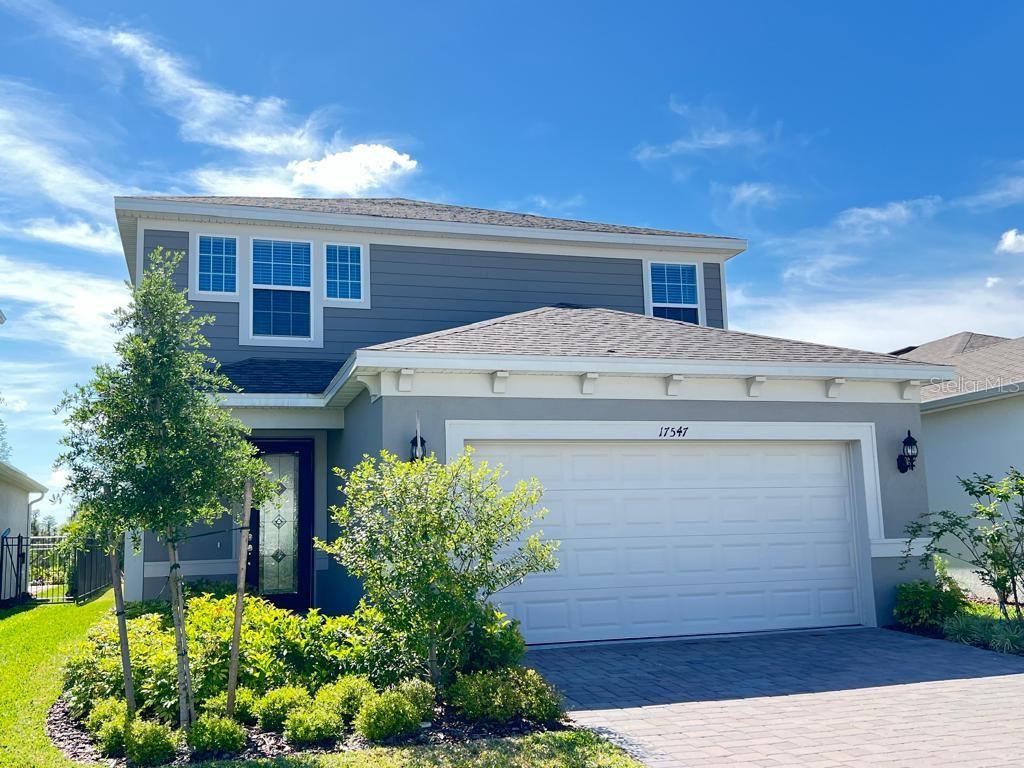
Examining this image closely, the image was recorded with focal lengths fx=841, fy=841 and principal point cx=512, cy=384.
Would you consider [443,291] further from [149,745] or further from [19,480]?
[19,480]

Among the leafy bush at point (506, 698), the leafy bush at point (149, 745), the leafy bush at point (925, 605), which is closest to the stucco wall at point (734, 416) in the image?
the leafy bush at point (925, 605)

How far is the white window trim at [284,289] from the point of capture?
1288 cm

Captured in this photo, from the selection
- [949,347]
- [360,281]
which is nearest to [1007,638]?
[360,281]

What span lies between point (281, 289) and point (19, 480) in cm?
1127

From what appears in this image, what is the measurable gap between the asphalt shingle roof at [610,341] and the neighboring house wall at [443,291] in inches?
95.1

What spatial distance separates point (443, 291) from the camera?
1394 centimetres

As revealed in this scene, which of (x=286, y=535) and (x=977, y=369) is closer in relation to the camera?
(x=286, y=535)

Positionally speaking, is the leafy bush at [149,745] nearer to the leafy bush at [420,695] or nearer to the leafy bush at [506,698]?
the leafy bush at [420,695]

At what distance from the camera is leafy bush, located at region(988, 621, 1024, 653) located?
893cm

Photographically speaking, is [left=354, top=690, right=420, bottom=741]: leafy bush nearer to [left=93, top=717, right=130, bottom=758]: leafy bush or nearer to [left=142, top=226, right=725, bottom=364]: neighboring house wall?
[left=93, top=717, right=130, bottom=758]: leafy bush

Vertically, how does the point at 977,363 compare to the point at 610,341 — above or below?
above

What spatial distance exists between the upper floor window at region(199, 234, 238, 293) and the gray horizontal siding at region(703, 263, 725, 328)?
814cm

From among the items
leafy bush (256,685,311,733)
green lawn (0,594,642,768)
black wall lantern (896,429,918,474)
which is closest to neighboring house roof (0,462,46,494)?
green lawn (0,594,642,768)

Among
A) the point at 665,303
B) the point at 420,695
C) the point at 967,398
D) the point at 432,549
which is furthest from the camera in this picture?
the point at 665,303
